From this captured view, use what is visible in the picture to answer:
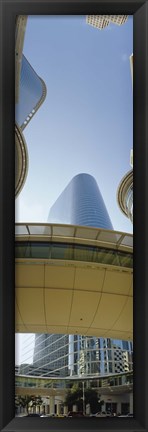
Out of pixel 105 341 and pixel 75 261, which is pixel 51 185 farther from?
pixel 105 341

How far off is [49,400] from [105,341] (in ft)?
1.22

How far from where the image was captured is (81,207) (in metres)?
1.95

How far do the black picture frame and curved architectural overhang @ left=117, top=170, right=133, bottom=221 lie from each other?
6cm

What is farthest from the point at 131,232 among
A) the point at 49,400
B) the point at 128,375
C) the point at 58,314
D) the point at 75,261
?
the point at 49,400

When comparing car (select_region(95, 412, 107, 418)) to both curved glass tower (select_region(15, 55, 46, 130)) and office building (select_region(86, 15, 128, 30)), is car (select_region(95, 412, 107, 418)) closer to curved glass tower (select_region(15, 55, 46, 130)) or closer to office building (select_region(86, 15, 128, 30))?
curved glass tower (select_region(15, 55, 46, 130))

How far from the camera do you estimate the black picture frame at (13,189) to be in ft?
5.23

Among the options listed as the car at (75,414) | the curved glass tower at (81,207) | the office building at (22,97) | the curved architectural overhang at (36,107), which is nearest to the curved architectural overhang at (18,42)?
the office building at (22,97)

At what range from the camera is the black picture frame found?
159 centimetres

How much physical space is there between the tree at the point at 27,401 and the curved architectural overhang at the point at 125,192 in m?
0.91

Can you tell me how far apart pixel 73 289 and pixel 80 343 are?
0.26 meters

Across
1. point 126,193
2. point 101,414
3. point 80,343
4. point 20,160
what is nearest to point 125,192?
point 126,193

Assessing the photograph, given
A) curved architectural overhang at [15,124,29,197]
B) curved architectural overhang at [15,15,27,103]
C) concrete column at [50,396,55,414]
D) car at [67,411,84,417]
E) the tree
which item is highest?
curved architectural overhang at [15,15,27,103]

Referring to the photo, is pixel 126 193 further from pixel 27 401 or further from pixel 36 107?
pixel 27 401

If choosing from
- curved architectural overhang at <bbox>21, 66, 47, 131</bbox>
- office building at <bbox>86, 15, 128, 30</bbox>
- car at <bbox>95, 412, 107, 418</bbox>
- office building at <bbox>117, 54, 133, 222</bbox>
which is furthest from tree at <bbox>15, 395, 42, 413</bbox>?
office building at <bbox>86, 15, 128, 30</bbox>
